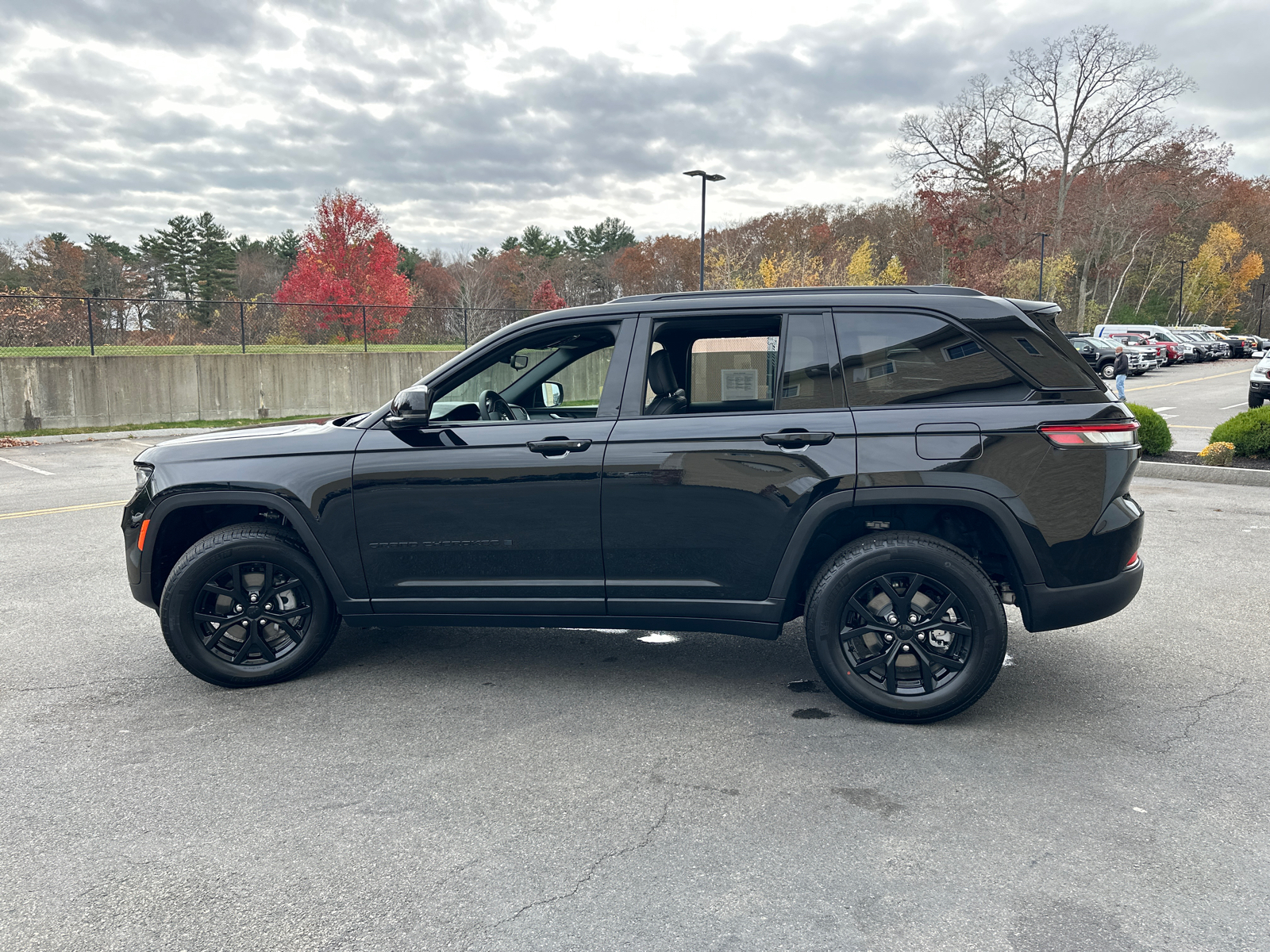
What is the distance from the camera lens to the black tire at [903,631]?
371cm

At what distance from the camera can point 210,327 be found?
20.2m

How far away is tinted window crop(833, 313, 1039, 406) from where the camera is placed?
3.81m

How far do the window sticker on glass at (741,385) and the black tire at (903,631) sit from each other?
2.69 ft

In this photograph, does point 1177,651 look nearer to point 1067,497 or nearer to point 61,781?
point 1067,497

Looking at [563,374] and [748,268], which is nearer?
[563,374]

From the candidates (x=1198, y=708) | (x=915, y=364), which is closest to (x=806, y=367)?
(x=915, y=364)

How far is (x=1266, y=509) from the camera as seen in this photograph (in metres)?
8.91

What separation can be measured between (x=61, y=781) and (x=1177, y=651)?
5.35 metres

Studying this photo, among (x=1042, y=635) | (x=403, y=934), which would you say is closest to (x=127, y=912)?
(x=403, y=934)

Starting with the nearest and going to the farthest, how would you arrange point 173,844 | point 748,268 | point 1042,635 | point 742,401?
1. point 173,844
2. point 742,401
3. point 1042,635
4. point 748,268

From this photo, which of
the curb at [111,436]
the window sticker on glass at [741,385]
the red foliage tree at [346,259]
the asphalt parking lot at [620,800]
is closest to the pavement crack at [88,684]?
the asphalt parking lot at [620,800]

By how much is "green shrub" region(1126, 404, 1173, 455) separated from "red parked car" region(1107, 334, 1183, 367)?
2899 cm

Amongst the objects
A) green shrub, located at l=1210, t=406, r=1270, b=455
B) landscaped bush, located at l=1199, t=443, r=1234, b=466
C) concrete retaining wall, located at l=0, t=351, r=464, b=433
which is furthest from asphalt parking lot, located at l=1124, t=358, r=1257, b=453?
concrete retaining wall, located at l=0, t=351, r=464, b=433

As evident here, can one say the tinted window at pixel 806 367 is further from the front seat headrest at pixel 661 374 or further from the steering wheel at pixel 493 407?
the steering wheel at pixel 493 407
